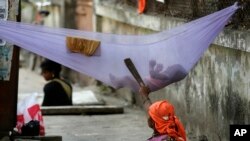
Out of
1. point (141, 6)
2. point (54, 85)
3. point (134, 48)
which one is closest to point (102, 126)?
point (54, 85)

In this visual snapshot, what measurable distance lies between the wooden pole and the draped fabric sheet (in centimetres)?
63

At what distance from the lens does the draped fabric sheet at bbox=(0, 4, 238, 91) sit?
6945mm

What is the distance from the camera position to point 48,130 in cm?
962

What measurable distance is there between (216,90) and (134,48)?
5.11 ft

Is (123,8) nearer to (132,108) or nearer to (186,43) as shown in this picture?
(132,108)

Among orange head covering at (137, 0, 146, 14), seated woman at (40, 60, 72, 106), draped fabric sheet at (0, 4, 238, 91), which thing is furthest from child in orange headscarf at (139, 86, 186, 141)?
orange head covering at (137, 0, 146, 14)

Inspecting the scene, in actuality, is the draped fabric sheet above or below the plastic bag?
above

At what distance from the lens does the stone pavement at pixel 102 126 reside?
9.25m

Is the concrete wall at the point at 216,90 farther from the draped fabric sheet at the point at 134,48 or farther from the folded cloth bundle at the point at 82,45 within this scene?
the folded cloth bundle at the point at 82,45

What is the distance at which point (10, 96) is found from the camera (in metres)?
7.86

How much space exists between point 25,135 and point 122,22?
→ 4.79 meters

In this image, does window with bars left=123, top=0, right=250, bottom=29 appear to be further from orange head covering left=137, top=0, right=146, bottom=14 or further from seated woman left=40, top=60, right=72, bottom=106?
seated woman left=40, top=60, right=72, bottom=106

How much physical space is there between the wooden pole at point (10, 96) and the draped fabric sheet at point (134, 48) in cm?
63

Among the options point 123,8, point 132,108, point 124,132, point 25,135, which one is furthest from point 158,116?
point 123,8
